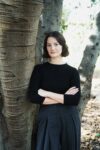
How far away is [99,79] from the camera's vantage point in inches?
563

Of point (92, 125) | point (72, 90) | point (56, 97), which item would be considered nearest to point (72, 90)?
point (72, 90)

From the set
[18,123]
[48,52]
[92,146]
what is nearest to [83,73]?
[48,52]

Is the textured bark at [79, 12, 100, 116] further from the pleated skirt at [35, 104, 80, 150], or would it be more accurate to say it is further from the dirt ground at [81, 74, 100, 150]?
the dirt ground at [81, 74, 100, 150]

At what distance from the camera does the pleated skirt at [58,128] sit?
4.10 meters

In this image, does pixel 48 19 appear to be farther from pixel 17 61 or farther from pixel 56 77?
pixel 17 61

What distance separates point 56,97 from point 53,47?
52 cm

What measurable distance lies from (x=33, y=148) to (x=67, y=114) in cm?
85

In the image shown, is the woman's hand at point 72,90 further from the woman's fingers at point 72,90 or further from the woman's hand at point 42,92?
the woman's hand at point 42,92

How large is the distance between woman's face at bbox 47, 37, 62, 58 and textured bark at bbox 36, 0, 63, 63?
297 millimetres

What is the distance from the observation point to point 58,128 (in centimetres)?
412

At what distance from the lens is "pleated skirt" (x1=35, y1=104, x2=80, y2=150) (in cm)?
410

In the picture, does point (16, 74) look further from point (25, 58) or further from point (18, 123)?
point (18, 123)

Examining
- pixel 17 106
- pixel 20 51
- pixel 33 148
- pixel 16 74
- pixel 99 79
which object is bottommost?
pixel 99 79

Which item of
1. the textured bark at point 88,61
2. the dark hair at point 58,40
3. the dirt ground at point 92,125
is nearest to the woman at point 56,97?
the dark hair at point 58,40
